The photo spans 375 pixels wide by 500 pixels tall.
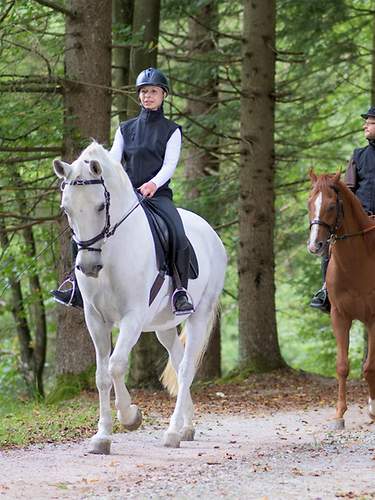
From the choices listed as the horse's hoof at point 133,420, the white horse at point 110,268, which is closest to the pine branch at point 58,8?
the white horse at point 110,268

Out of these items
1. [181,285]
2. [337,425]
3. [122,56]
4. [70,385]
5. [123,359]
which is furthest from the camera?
[122,56]

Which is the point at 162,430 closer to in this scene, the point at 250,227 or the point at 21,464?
the point at 21,464

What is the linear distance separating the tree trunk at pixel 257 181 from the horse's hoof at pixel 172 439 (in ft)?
24.3

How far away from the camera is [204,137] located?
19.3 meters

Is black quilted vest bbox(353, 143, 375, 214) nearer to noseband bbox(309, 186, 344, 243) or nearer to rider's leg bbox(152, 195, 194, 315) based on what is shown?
noseband bbox(309, 186, 344, 243)

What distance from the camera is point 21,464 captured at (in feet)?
26.8

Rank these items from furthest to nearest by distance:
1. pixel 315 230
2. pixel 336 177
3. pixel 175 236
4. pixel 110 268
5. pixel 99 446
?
pixel 336 177 < pixel 315 230 < pixel 175 236 < pixel 99 446 < pixel 110 268

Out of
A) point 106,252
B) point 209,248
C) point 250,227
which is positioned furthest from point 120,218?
point 250,227

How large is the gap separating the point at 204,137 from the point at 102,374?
1081 centimetres

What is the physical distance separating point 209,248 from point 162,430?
2.07m

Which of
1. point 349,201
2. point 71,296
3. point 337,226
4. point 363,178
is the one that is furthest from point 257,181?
point 71,296

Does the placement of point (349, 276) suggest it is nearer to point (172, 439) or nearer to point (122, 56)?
point (172, 439)

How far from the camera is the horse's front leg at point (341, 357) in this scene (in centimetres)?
1101

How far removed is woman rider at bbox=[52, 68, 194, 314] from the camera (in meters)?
9.52
